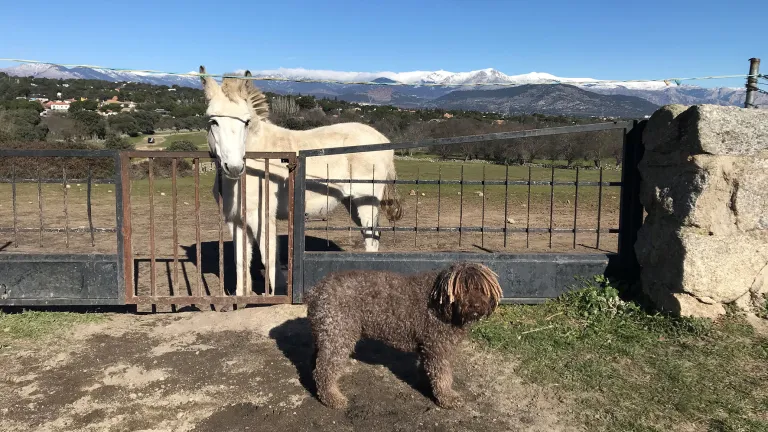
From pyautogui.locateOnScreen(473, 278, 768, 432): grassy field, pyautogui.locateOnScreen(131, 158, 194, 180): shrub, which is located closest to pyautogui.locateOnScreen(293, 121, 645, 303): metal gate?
pyautogui.locateOnScreen(473, 278, 768, 432): grassy field

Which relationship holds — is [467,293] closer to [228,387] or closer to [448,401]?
[448,401]

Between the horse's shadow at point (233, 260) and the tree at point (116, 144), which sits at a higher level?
the tree at point (116, 144)

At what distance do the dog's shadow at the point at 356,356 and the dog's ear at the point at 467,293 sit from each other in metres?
0.85

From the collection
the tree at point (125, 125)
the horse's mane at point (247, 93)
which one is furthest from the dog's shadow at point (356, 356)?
the tree at point (125, 125)

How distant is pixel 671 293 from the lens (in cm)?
552

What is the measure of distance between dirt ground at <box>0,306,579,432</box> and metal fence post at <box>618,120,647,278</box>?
95.2 inches

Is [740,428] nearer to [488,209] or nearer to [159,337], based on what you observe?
[159,337]

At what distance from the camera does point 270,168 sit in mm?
6973

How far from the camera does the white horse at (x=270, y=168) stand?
6043mm

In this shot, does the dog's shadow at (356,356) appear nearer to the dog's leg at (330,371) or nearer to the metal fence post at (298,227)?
the dog's leg at (330,371)

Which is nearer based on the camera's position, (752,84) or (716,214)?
(716,214)

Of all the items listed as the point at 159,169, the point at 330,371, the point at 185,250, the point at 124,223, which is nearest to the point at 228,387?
the point at 330,371

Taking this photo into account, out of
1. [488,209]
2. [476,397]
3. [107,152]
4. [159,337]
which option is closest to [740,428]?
[476,397]

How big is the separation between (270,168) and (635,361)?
475 centimetres
